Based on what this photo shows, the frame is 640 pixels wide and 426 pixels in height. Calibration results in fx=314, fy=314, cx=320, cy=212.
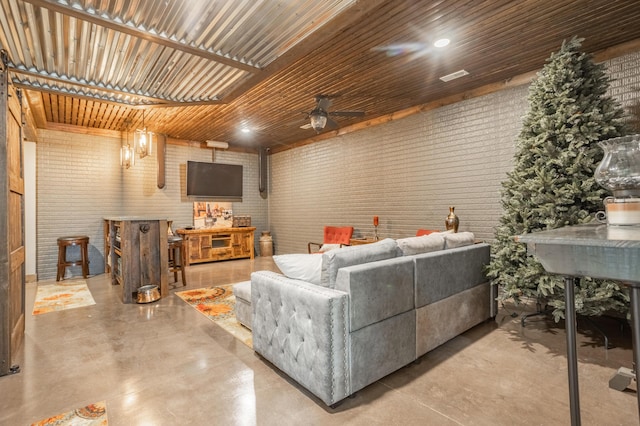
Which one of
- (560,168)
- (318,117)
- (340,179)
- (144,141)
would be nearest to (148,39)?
(318,117)

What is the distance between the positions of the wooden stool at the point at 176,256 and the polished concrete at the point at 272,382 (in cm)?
181

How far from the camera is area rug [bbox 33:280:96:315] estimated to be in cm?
414

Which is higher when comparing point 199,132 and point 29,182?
point 199,132

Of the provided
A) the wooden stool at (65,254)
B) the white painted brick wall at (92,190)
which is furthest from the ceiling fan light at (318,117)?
the wooden stool at (65,254)

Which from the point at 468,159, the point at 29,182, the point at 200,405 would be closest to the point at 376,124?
the point at 468,159

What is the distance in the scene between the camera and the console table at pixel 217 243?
7223 mm

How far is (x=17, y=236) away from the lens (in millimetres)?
3027

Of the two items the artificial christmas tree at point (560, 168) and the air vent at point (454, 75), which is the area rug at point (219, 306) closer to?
the artificial christmas tree at point (560, 168)

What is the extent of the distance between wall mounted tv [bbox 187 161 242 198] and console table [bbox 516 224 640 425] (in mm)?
A: 7625

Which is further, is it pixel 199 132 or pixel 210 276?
pixel 199 132

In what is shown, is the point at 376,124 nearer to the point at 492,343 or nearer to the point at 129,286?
the point at 492,343

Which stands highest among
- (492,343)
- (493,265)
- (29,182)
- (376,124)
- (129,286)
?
(376,124)

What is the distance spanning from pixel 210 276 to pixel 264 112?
3.23 meters

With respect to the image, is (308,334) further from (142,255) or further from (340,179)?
(340,179)
